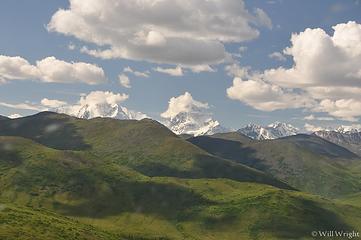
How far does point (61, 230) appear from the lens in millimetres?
140750

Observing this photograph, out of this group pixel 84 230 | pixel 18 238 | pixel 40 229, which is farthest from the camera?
pixel 84 230

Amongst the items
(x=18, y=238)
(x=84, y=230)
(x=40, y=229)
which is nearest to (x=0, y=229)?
(x=18, y=238)

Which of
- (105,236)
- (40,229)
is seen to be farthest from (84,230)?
(40,229)

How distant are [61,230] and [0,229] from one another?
23697 mm

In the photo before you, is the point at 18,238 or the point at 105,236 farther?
the point at 105,236

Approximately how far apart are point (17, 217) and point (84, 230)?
863 inches

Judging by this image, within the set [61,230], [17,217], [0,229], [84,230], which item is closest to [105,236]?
[84,230]

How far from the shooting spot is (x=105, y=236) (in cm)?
15525

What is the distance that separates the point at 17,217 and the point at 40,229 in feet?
37.2

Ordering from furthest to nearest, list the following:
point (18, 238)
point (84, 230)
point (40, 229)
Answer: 1. point (84, 230)
2. point (40, 229)
3. point (18, 238)

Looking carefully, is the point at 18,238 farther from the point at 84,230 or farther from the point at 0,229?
the point at 84,230

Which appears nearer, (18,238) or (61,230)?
(18,238)

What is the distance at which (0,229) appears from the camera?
119812 mm

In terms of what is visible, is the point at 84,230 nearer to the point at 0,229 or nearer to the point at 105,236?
the point at 105,236
